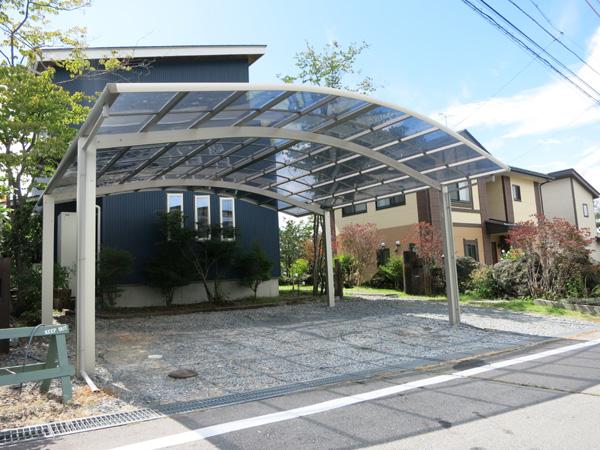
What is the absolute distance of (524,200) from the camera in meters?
25.6

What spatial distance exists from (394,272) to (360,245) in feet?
6.46

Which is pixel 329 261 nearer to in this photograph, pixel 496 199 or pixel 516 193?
pixel 496 199

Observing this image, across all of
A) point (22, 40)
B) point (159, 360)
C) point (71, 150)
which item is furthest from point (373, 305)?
point (22, 40)

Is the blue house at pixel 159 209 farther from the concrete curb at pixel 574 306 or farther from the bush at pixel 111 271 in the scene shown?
the concrete curb at pixel 574 306

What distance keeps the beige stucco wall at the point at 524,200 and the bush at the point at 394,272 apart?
8955mm

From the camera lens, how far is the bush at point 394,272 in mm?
19469

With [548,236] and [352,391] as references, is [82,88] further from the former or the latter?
[548,236]

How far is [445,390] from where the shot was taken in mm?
5172

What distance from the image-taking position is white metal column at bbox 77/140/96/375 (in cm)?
586

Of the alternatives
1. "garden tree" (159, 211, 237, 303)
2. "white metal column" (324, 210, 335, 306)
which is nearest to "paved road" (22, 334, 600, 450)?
"white metal column" (324, 210, 335, 306)

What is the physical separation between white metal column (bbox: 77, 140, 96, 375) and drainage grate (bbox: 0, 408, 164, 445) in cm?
163

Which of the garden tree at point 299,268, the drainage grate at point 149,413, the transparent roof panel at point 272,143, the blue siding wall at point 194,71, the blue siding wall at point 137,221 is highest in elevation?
the blue siding wall at point 194,71

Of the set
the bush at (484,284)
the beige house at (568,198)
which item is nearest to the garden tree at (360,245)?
the bush at (484,284)

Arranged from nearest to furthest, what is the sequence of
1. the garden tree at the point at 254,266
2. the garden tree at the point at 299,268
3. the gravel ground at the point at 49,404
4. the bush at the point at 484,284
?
the gravel ground at the point at 49,404 < the garden tree at the point at 254,266 < the bush at the point at 484,284 < the garden tree at the point at 299,268
